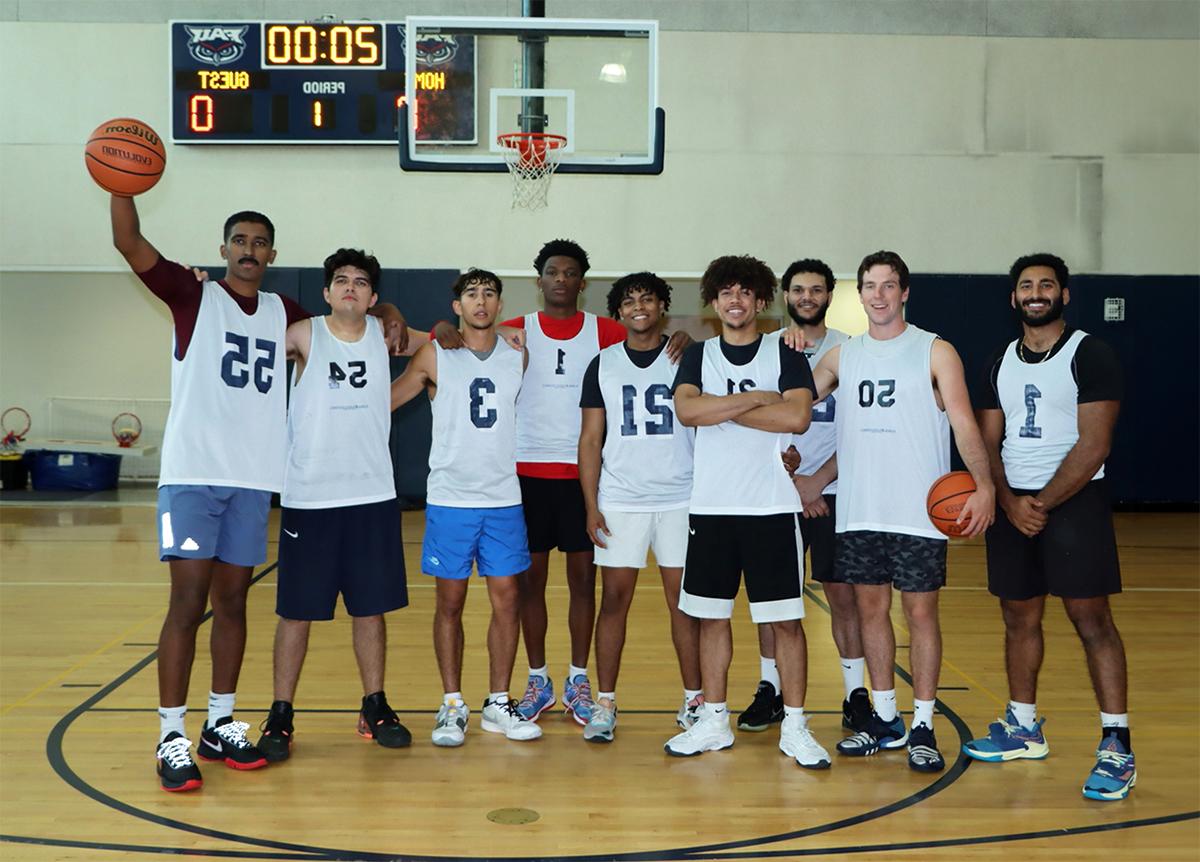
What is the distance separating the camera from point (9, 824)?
3.71 m

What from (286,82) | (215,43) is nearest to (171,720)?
(286,82)

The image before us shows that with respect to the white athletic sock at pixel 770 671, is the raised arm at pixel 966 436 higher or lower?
higher

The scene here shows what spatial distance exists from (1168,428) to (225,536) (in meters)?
10.7

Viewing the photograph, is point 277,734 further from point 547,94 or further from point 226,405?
point 547,94

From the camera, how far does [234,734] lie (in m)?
4.28

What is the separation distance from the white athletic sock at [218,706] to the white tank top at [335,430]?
2.26 feet

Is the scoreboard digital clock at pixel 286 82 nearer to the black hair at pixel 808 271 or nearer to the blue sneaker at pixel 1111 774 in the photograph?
the black hair at pixel 808 271

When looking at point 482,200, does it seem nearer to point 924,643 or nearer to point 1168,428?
point 1168,428

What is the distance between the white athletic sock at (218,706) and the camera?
431 cm

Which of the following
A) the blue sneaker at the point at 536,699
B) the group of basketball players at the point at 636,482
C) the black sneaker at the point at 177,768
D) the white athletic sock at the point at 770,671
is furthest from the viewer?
the white athletic sock at the point at 770,671

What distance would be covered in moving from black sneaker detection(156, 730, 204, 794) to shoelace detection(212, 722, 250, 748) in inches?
7.9

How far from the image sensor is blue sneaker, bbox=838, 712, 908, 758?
175 inches

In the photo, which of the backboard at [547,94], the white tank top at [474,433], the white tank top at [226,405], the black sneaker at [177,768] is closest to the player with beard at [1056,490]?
the white tank top at [474,433]

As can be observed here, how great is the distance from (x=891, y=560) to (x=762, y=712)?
879mm
